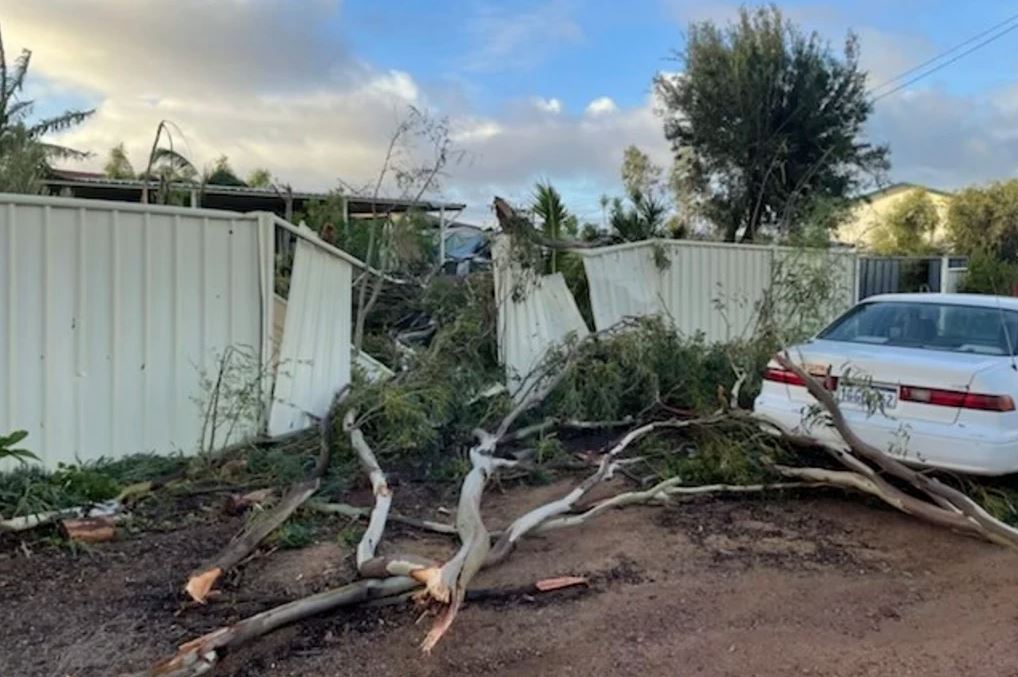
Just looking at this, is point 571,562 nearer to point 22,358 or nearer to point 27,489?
point 27,489

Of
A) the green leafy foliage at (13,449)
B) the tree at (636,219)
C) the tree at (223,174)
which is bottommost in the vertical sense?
the green leafy foliage at (13,449)

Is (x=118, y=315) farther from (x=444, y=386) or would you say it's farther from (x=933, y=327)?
(x=933, y=327)

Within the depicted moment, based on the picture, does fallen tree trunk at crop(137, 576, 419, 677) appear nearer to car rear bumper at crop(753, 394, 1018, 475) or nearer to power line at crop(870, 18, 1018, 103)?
car rear bumper at crop(753, 394, 1018, 475)

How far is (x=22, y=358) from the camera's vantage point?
16.7 ft

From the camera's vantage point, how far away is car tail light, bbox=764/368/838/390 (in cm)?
565

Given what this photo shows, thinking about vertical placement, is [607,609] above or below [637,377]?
below

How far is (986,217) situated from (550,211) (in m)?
30.0

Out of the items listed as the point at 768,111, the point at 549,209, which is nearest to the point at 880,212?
the point at 768,111

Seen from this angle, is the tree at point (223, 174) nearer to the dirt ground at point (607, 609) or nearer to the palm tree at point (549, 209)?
the palm tree at point (549, 209)

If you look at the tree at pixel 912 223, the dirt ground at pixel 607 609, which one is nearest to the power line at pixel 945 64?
the tree at pixel 912 223

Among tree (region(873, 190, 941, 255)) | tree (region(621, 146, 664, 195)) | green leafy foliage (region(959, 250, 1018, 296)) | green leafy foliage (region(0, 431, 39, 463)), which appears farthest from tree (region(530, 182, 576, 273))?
tree (region(873, 190, 941, 255))

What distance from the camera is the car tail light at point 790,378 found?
5.65 m

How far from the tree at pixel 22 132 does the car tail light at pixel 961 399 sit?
9.49 metres

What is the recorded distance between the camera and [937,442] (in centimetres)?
508
